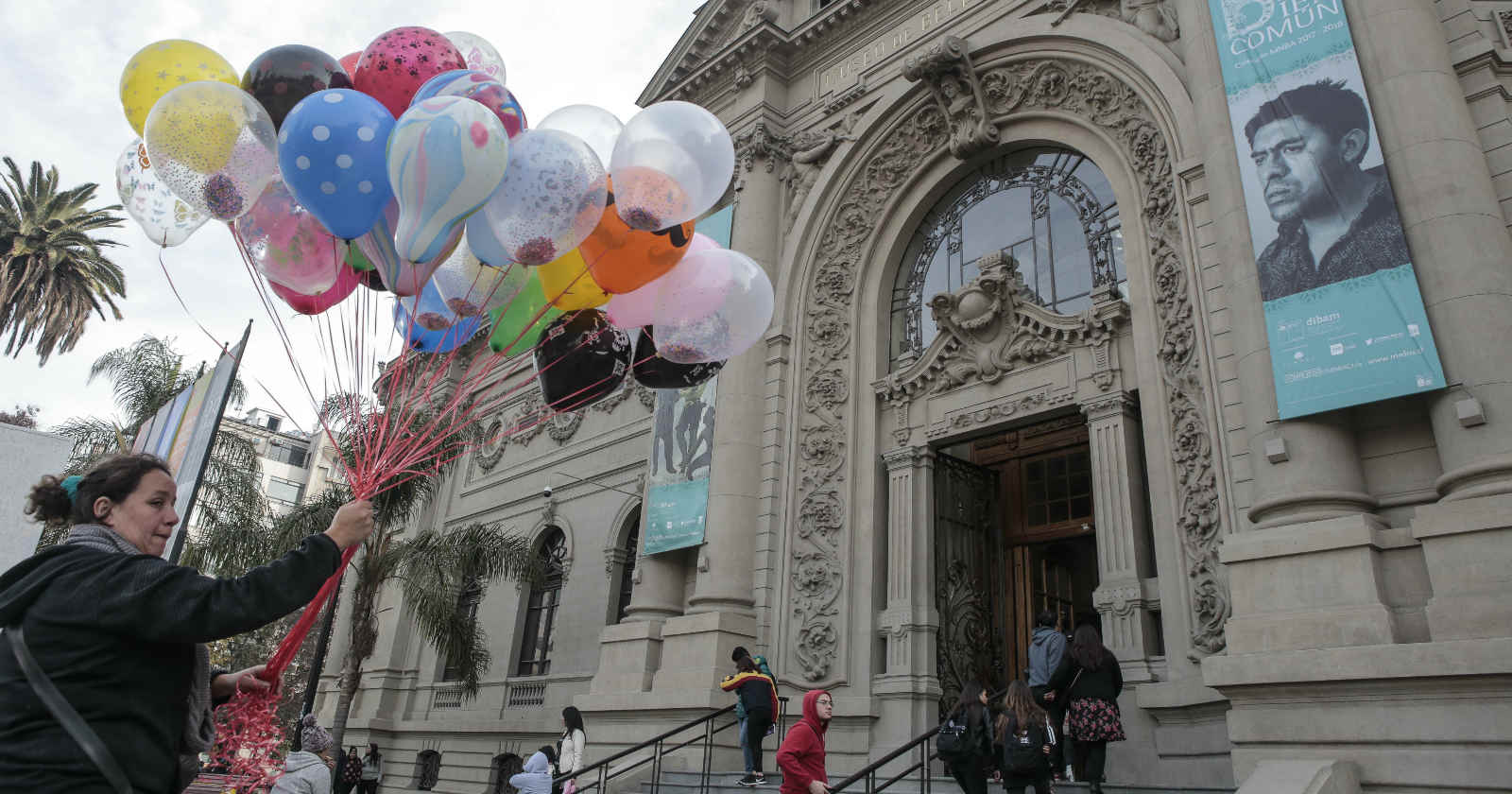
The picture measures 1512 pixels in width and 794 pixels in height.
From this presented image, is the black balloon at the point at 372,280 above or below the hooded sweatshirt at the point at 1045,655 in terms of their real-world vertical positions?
above

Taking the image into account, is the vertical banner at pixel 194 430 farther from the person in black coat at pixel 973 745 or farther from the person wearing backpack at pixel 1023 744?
the person wearing backpack at pixel 1023 744

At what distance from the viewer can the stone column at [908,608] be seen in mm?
11750

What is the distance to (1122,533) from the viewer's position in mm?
10594

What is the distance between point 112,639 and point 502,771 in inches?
704

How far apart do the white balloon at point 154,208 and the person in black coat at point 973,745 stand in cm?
683

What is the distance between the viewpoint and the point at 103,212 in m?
26.1

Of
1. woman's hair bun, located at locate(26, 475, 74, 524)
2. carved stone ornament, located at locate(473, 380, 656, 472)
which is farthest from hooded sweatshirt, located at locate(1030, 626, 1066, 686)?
carved stone ornament, located at locate(473, 380, 656, 472)

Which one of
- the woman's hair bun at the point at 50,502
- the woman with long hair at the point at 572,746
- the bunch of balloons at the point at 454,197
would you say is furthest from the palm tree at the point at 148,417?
the woman's hair bun at the point at 50,502

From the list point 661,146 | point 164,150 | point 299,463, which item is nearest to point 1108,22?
point 661,146

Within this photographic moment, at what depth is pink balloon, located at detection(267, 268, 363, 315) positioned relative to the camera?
6594mm

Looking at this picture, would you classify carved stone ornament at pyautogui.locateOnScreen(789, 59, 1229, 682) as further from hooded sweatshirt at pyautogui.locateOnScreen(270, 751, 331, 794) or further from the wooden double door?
hooded sweatshirt at pyautogui.locateOnScreen(270, 751, 331, 794)

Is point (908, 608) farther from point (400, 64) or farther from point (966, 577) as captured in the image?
point (400, 64)

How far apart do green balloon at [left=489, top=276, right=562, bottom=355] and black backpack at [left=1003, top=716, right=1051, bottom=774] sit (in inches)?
191

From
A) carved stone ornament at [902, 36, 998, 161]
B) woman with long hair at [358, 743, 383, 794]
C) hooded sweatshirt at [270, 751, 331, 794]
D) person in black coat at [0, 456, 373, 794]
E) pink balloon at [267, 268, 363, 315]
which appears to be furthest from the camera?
woman with long hair at [358, 743, 383, 794]
